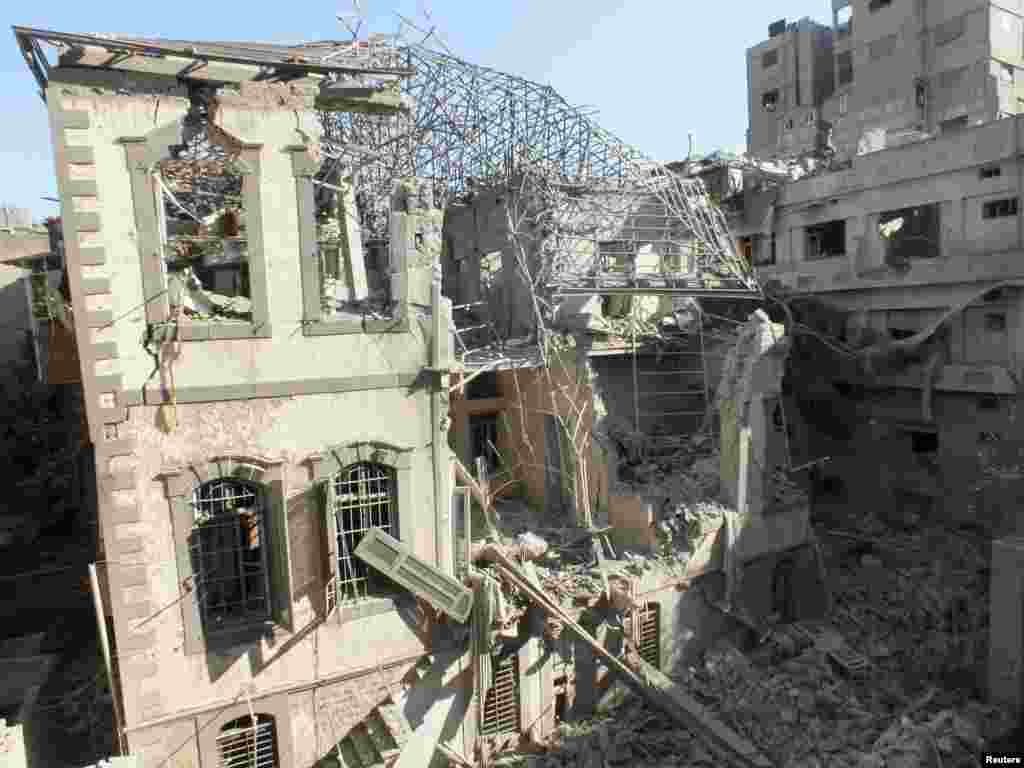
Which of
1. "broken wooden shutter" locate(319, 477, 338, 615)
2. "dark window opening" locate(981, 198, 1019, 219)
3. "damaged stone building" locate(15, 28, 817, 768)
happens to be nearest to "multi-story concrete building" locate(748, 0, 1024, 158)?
"dark window opening" locate(981, 198, 1019, 219)

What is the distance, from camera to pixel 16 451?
24375 millimetres

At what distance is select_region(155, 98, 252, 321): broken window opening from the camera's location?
12.0m

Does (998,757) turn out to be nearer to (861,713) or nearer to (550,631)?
(861,713)

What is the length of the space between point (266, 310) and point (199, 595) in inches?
190

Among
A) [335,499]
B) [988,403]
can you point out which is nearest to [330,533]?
[335,499]

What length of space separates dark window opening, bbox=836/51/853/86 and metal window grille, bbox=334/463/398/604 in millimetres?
42512

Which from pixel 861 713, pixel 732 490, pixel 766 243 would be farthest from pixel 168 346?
pixel 766 243

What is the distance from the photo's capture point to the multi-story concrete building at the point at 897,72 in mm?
33656

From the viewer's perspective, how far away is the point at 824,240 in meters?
Result: 28.7

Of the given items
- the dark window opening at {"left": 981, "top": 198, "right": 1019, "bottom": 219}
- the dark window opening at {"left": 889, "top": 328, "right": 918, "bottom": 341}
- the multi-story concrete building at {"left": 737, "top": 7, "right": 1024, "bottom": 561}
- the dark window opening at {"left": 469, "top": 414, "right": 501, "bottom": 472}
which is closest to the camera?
the dark window opening at {"left": 981, "top": 198, "right": 1019, "bottom": 219}

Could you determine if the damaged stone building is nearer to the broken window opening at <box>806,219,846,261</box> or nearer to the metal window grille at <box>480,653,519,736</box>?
the metal window grille at <box>480,653,519,736</box>

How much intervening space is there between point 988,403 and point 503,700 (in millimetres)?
18463

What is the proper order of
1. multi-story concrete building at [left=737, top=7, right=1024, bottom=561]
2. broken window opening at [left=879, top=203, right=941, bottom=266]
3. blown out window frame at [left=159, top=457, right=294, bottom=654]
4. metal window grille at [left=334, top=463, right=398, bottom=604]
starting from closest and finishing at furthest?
1. blown out window frame at [left=159, top=457, right=294, bottom=654]
2. metal window grille at [left=334, top=463, right=398, bottom=604]
3. multi-story concrete building at [left=737, top=7, right=1024, bottom=561]
4. broken window opening at [left=879, top=203, right=941, bottom=266]

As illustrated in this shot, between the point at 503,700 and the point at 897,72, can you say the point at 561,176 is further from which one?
the point at 897,72
